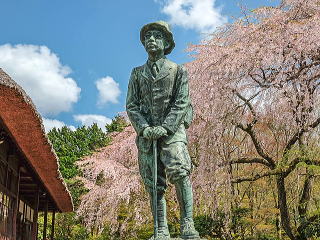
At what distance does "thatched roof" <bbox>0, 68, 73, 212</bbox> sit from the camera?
6090 millimetres

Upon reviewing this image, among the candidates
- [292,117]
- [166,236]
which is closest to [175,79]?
[166,236]

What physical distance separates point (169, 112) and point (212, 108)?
6764 mm

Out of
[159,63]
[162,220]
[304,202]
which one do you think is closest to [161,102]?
[159,63]

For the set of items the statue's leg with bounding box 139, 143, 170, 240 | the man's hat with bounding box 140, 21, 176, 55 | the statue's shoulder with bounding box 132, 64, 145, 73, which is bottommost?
the statue's leg with bounding box 139, 143, 170, 240

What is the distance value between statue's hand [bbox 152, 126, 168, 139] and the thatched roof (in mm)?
2748

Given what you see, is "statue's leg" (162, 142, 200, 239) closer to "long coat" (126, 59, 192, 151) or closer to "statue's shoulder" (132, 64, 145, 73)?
"long coat" (126, 59, 192, 151)

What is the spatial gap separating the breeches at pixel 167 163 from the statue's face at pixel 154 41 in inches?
34.6

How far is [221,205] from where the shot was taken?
12062 millimetres

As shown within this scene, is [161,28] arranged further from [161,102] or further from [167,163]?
[167,163]

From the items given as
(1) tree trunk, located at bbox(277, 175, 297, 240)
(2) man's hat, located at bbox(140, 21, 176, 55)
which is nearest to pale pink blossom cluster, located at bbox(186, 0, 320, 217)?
(1) tree trunk, located at bbox(277, 175, 297, 240)

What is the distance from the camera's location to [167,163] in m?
3.86

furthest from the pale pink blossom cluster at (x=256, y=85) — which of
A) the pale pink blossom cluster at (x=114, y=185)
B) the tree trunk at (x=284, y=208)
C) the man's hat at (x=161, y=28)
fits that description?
→ the man's hat at (x=161, y=28)

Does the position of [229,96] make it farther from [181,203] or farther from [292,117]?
[181,203]

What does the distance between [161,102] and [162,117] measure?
0.46 feet
